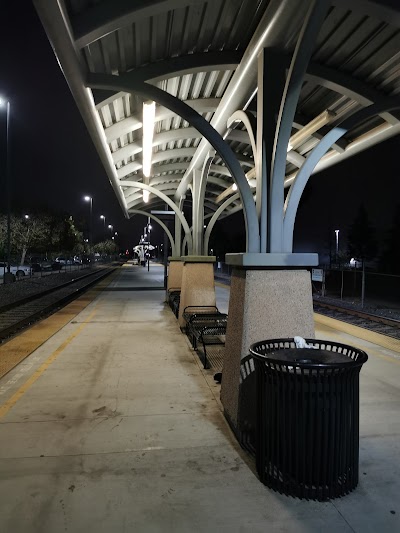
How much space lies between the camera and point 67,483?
3.18 meters

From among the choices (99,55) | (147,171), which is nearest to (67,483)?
(99,55)

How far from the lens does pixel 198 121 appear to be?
14.8 ft

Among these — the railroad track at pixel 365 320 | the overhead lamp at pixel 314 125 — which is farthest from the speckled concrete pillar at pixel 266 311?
the railroad track at pixel 365 320

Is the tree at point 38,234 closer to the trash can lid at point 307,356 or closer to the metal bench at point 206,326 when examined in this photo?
the metal bench at point 206,326

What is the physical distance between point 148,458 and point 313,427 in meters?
1.49

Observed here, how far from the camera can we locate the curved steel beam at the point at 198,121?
4527 mm

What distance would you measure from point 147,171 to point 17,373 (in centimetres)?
631

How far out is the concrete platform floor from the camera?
109 inches

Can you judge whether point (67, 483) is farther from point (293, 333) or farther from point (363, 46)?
point (363, 46)

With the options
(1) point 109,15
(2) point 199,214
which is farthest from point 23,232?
(1) point 109,15

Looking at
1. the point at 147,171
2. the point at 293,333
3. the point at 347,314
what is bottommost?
the point at 347,314

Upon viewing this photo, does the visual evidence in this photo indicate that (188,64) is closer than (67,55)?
No

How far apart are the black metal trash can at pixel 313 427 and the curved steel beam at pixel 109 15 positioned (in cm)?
323

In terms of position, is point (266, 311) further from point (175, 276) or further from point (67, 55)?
point (175, 276)
